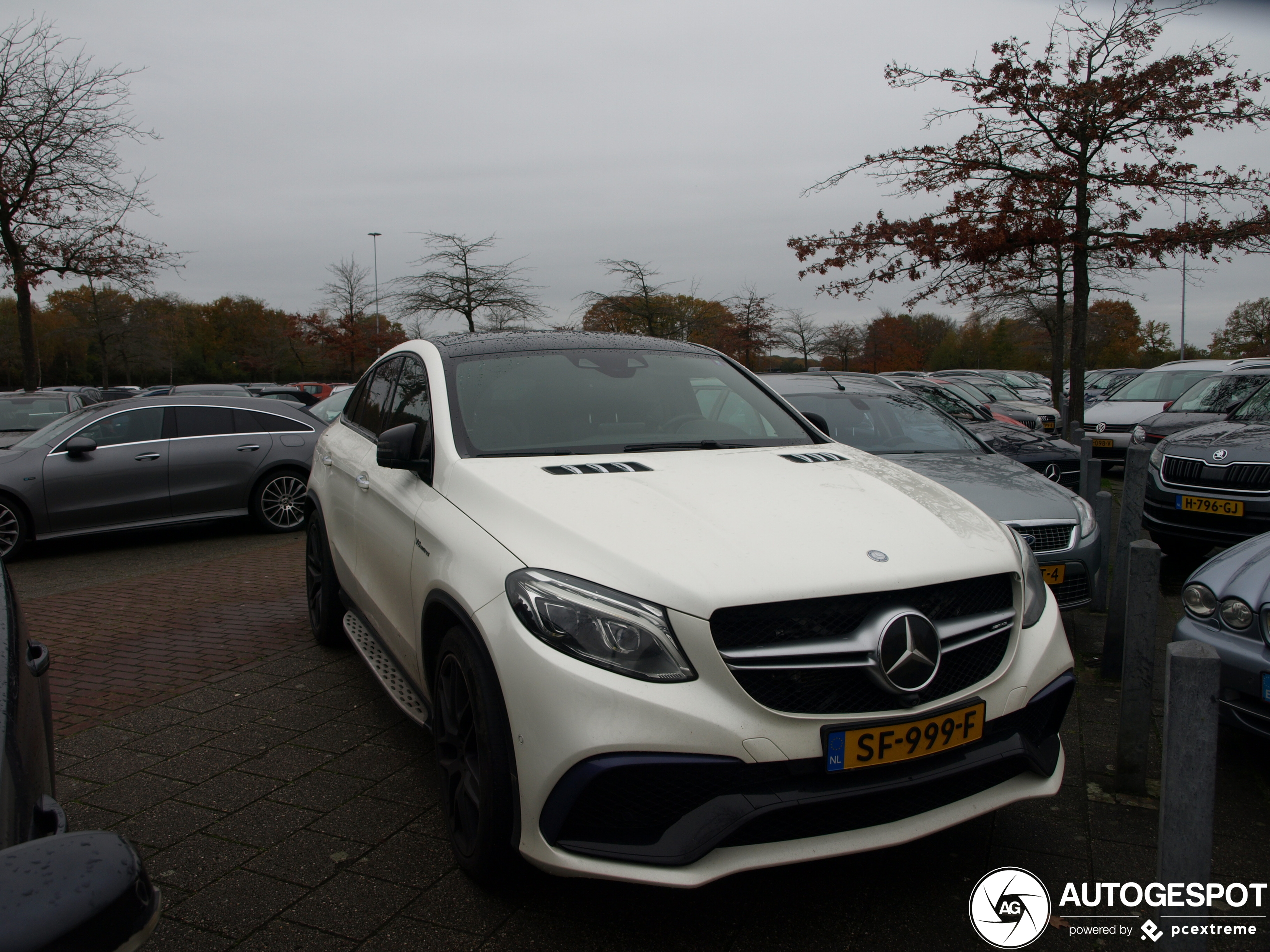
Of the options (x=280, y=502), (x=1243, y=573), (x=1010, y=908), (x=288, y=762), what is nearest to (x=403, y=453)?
(x=288, y=762)

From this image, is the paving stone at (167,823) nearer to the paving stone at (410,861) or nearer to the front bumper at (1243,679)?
the paving stone at (410,861)

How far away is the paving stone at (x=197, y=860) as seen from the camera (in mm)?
2791

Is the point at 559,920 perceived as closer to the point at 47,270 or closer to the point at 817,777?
the point at 817,777

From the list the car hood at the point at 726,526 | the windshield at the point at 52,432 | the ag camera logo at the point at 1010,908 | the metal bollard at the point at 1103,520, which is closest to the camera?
the car hood at the point at 726,526

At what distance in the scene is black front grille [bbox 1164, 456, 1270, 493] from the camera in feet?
20.8

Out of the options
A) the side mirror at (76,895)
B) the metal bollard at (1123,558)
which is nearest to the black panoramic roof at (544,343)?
the metal bollard at (1123,558)

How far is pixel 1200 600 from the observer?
364cm

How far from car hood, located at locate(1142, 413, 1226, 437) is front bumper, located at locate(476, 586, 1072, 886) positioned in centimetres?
896

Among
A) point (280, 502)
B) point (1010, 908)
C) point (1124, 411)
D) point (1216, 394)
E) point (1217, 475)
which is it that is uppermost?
point (1216, 394)

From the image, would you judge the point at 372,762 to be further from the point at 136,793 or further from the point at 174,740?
the point at 174,740

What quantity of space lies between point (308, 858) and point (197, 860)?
0.36 metres

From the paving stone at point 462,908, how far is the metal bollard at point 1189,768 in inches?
67.5

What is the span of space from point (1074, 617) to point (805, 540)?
4.00 meters

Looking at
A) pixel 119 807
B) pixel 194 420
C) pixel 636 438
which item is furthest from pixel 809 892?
pixel 194 420
